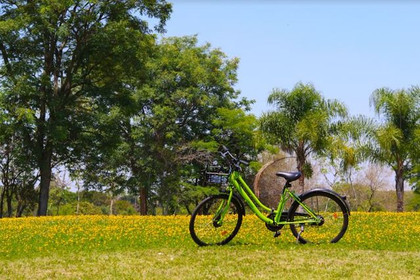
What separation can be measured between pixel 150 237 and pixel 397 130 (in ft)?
75.3

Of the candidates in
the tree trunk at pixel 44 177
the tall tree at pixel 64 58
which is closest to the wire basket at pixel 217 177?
the tall tree at pixel 64 58

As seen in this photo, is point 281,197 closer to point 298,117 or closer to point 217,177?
point 217,177

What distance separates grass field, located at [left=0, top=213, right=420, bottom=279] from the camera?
8461 mm

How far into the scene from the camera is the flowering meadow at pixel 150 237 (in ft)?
38.8

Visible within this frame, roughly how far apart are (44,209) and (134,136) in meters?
11.8

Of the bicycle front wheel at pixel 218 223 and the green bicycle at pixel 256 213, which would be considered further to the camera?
the bicycle front wheel at pixel 218 223

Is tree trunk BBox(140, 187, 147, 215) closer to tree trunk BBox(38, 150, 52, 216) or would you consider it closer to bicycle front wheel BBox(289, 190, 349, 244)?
tree trunk BBox(38, 150, 52, 216)

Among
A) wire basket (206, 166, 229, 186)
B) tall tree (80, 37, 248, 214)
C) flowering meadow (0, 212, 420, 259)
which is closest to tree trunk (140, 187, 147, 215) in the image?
tall tree (80, 37, 248, 214)

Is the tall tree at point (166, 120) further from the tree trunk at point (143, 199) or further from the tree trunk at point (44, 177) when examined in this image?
the tree trunk at point (44, 177)

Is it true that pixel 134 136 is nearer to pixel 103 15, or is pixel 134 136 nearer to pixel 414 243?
pixel 103 15

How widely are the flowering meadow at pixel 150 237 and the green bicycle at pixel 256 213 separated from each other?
340 millimetres

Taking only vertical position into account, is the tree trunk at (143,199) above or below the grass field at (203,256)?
above

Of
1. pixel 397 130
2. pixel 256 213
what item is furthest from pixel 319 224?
pixel 397 130

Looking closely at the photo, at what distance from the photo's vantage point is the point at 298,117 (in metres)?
Result: 34.2
